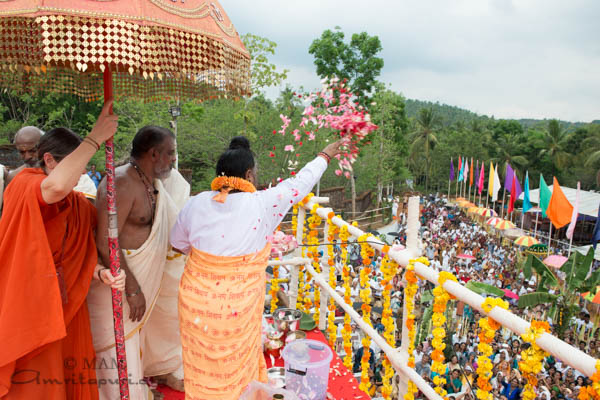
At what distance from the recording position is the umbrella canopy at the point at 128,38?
140cm

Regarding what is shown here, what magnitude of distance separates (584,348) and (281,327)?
11.4 meters

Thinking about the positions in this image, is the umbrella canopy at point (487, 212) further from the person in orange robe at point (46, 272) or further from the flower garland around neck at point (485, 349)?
the person in orange robe at point (46, 272)

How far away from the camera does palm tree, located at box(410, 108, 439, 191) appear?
46.7 m

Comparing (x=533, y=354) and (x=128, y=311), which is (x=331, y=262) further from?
(x=533, y=354)

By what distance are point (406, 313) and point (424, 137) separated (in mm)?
48001

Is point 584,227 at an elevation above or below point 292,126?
below

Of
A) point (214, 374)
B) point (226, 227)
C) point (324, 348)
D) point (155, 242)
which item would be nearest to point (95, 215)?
point (155, 242)

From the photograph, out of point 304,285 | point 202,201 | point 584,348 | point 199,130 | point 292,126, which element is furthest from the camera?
point 292,126

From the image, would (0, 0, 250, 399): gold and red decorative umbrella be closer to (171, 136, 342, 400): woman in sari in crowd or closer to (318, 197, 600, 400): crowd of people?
(171, 136, 342, 400): woman in sari in crowd

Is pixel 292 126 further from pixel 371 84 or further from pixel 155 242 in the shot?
pixel 155 242

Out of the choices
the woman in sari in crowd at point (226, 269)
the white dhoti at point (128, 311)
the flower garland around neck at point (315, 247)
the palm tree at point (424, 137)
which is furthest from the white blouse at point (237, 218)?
the palm tree at point (424, 137)

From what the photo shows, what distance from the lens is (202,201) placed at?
2059 mm

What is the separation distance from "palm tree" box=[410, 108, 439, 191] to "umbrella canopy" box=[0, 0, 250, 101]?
47.0 m

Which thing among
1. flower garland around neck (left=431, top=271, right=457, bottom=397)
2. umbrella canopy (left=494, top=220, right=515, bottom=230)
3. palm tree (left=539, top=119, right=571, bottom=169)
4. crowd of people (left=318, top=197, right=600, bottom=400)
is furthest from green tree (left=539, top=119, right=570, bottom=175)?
flower garland around neck (left=431, top=271, right=457, bottom=397)
